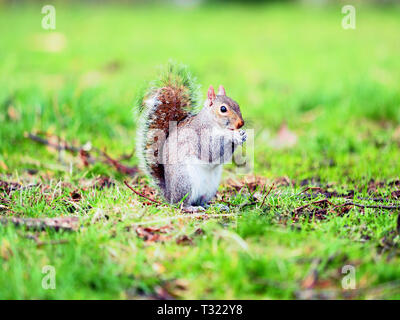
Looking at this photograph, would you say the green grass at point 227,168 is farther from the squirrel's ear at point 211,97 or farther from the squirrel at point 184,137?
the squirrel's ear at point 211,97

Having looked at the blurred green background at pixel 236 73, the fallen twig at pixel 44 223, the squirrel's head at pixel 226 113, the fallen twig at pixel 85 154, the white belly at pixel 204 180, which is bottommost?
the fallen twig at pixel 44 223

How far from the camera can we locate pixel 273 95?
4320mm

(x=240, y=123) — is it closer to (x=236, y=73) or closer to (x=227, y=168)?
(x=227, y=168)

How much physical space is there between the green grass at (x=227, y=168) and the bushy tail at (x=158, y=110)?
19cm

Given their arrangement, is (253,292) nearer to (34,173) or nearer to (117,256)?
(117,256)

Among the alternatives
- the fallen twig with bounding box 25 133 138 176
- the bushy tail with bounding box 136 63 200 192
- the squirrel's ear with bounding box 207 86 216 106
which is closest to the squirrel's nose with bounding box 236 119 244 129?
the squirrel's ear with bounding box 207 86 216 106

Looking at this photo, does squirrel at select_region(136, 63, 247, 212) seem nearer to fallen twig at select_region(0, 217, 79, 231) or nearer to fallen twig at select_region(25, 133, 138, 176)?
fallen twig at select_region(25, 133, 138, 176)

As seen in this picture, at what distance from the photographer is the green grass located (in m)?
1.55

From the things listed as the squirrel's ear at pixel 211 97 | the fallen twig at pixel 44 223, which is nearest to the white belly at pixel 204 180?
the squirrel's ear at pixel 211 97

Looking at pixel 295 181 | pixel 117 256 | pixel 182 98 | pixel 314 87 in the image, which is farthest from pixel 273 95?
pixel 117 256

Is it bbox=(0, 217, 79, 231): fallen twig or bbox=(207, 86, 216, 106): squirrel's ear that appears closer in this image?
bbox=(0, 217, 79, 231): fallen twig

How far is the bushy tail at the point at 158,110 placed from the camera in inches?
92.6

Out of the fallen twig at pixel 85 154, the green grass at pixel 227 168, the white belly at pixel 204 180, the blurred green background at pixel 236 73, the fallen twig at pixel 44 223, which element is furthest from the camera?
the blurred green background at pixel 236 73

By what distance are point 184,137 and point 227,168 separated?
89 centimetres
